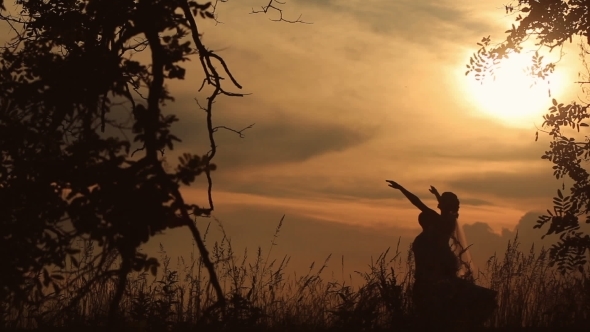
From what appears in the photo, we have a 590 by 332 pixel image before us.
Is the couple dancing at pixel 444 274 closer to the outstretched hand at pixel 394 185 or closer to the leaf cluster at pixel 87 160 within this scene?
the outstretched hand at pixel 394 185

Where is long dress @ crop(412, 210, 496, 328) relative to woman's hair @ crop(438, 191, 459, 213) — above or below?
below

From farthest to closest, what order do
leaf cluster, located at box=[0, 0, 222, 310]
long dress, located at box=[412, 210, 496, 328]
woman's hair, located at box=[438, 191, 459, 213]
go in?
woman's hair, located at box=[438, 191, 459, 213], long dress, located at box=[412, 210, 496, 328], leaf cluster, located at box=[0, 0, 222, 310]

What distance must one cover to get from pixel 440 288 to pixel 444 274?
2.45 ft

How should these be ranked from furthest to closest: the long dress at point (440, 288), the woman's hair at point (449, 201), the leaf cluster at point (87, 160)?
the woman's hair at point (449, 201) < the long dress at point (440, 288) < the leaf cluster at point (87, 160)

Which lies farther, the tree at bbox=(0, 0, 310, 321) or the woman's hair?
the woman's hair

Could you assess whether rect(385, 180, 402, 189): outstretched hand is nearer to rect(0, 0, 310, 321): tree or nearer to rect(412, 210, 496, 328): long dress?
rect(412, 210, 496, 328): long dress

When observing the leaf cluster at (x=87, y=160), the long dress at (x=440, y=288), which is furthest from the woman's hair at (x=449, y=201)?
the leaf cluster at (x=87, y=160)

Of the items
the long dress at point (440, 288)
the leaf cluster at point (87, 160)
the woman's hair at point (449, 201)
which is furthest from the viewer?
the woman's hair at point (449, 201)

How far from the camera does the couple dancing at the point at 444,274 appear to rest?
8.12 m

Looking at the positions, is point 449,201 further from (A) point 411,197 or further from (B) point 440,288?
(B) point 440,288

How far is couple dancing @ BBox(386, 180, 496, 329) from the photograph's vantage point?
26.7ft

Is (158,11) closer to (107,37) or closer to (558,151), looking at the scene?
(107,37)

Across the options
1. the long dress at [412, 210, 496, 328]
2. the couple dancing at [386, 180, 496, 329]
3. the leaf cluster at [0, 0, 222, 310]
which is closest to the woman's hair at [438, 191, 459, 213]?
the couple dancing at [386, 180, 496, 329]

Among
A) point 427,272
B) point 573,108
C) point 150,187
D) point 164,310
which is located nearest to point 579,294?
point 427,272
